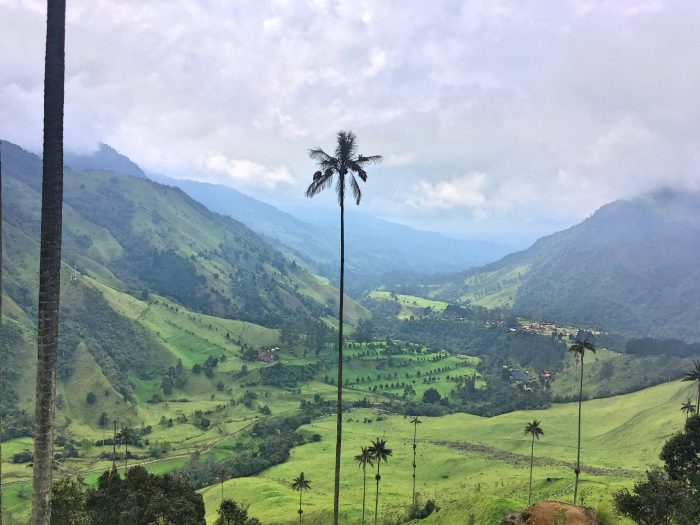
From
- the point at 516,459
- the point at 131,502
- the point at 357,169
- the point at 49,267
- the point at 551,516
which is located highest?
the point at 357,169

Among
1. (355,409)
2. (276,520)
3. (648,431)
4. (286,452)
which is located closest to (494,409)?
(355,409)

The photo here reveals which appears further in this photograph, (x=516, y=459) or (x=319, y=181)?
(x=516, y=459)

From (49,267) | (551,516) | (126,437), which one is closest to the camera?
(49,267)

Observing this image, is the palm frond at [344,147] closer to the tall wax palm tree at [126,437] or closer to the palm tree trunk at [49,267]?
the palm tree trunk at [49,267]

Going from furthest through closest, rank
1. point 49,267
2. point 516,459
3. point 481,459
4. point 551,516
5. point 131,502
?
point 516,459 < point 481,459 < point 131,502 < point 551,516 < point 49,267

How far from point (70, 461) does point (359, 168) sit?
434 feet

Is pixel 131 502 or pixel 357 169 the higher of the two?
pixel 357 169

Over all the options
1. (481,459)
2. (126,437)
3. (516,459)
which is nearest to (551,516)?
(481,459)

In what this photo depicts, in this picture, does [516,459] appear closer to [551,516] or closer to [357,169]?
[551,516]

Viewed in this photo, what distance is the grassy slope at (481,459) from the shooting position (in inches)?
3007

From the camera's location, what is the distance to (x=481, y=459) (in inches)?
4560

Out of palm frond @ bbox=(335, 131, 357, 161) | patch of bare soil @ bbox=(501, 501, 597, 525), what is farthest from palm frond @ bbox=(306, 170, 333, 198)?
patch of bare soil @ bbox=(501, 501, 597, 525)

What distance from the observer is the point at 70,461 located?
12756 cm

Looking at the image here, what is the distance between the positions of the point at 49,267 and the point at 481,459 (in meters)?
116
